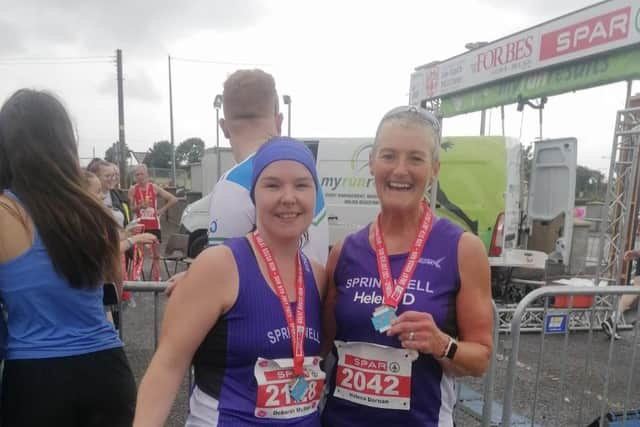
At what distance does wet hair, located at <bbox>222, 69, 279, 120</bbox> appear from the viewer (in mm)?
1698

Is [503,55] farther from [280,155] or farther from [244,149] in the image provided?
[280,155]

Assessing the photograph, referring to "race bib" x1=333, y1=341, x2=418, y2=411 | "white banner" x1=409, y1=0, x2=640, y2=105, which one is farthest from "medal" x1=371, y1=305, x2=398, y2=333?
"white banner" x1=409, y1=0, x2=640, y2=105

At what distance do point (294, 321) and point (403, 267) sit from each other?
0.39m

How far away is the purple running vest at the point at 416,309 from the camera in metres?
1.42

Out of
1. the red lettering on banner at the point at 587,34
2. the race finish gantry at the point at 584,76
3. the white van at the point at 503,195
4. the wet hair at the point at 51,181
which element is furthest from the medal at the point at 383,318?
the red lettering on banner at the point at 587,34

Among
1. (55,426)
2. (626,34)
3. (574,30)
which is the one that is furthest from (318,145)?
(55,426)

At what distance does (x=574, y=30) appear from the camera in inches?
255

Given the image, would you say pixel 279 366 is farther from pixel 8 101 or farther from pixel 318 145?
pixel 318 145

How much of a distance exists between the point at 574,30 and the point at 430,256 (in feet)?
21.4

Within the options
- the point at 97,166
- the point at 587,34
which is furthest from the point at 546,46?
the point at 97,166

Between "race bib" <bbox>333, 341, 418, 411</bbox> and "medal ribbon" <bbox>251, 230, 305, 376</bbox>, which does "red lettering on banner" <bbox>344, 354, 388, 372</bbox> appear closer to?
"race bib" <bbox>333, 341, 418, 411</bbox>

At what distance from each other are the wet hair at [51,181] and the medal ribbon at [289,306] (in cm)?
70

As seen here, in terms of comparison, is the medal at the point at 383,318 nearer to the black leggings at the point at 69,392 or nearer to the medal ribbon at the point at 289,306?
the medal ribbon at the point at 289,306

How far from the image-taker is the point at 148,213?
25.2 feet
